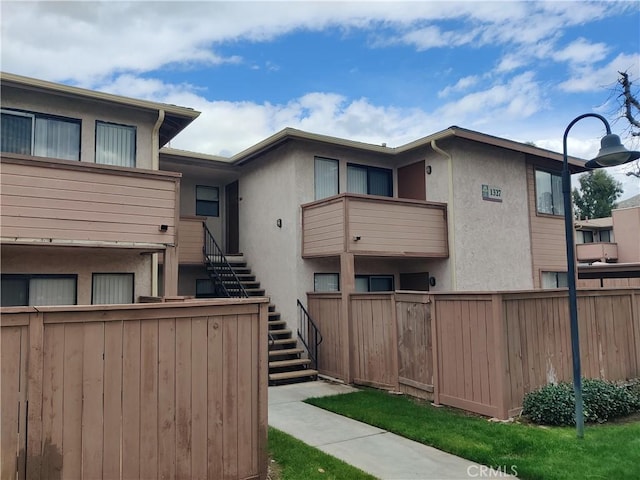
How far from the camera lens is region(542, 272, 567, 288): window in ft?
48.7

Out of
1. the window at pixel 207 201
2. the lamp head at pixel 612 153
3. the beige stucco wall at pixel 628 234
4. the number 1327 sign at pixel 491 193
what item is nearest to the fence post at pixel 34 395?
the lamp head at pixel 612 153

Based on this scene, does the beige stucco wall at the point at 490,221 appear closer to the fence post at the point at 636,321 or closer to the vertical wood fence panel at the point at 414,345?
the fence post at the point at 636,321

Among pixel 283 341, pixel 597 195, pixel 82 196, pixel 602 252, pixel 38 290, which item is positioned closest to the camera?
pixel 82 196

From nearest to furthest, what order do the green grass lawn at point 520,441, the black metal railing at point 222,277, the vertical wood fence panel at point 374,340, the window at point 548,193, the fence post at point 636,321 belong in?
the green grass lawn at point 520,441 < the vertical wood fence panel at point 374,340 < the fence post at point 636,321 < the black metal railing at point 222,277 < the window at point 548,193

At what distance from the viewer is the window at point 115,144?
984cm

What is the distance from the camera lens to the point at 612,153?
245 inches

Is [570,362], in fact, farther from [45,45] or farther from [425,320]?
[45,45]

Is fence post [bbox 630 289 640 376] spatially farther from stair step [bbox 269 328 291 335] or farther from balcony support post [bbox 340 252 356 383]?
stair step [bbox 269 328 291 335]

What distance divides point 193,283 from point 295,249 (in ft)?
11.6

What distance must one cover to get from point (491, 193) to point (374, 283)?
13.5 ft

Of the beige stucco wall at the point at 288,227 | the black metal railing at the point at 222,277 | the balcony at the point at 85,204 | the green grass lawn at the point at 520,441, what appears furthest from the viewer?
the black metal railing at the point at 222,277

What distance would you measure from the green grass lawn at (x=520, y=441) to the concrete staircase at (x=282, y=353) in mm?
2641

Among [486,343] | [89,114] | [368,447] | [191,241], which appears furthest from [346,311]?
[89,114]

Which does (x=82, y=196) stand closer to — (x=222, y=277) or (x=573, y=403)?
(x=222, y=277)
